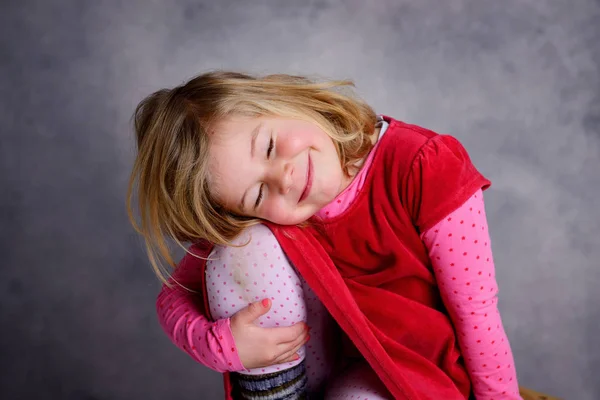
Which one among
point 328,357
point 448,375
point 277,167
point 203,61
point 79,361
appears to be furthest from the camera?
point 79,361

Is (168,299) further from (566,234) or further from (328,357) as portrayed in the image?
(566,234)

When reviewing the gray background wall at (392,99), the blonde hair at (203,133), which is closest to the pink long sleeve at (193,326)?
the blonde hair at (203,133)

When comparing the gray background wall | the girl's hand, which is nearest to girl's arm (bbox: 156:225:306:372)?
the girl's hand

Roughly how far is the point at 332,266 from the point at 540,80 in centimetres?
89

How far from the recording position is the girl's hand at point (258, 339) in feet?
3.85

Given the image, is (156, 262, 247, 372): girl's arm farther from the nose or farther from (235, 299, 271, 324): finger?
the nose

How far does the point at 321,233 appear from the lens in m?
1.24

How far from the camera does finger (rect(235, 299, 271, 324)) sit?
118 centimetres

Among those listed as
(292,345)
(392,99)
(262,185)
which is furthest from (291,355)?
(392,99)

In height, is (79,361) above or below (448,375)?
below

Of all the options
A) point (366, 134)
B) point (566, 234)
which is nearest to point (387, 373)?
point (366, 134)

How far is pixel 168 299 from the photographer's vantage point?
1361 millimetres

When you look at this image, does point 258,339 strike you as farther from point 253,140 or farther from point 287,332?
point 253,140

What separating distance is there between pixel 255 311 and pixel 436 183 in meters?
0.34
